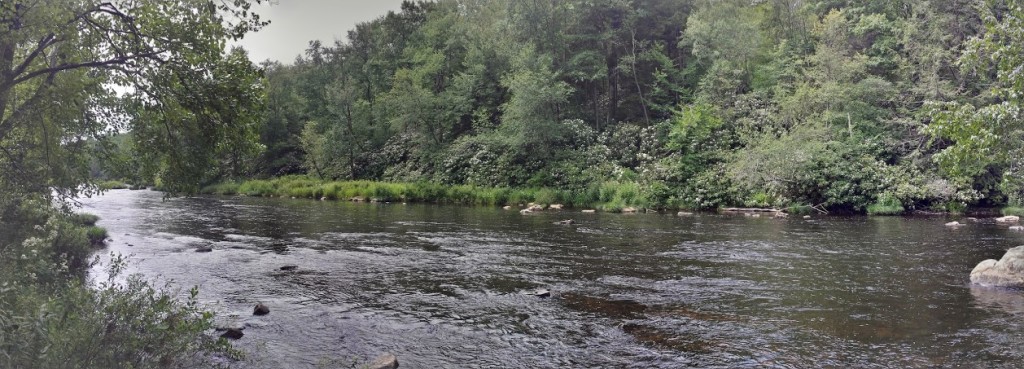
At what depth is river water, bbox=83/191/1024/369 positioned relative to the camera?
8742 mm

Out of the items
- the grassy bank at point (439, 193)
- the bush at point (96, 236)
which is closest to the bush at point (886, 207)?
the grassy bank at point (439, 193)

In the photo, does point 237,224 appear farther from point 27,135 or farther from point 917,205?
point 917,205

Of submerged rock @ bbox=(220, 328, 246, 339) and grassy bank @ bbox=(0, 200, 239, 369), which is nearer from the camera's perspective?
grassy bank @ bbox=(0, 200, 239, 369)

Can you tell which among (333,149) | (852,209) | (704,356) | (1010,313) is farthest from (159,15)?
(333,149)

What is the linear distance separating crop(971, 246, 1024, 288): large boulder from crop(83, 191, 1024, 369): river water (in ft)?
1.17

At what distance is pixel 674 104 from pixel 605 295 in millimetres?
38534

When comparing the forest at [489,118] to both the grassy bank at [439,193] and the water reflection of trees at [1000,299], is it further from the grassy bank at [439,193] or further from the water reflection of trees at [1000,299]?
the water reflection of trees at [1000,299]

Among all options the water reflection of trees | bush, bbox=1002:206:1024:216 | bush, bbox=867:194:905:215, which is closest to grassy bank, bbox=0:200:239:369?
the water reflection of trees

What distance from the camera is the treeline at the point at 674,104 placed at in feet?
107

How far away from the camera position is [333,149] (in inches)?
2307

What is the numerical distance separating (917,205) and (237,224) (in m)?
35.3

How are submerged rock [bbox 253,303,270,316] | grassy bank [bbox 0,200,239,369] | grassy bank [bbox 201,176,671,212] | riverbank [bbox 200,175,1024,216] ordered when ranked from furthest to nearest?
grassy bank [bbox 201,176,671,212] < riverbank [bbox 200,175,1024,216] < submerged rock [bbox 253,303,270,316] < grassy bank [bbox 0,200,239,369]

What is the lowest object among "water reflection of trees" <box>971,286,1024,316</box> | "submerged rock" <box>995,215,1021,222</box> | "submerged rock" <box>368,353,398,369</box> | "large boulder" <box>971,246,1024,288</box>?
"submerged rock" <box>368,353,398,369</box>

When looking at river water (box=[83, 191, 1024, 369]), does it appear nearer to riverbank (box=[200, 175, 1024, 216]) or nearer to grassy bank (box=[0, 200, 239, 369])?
grassy bank (box=[0, 200, 239, 369])
